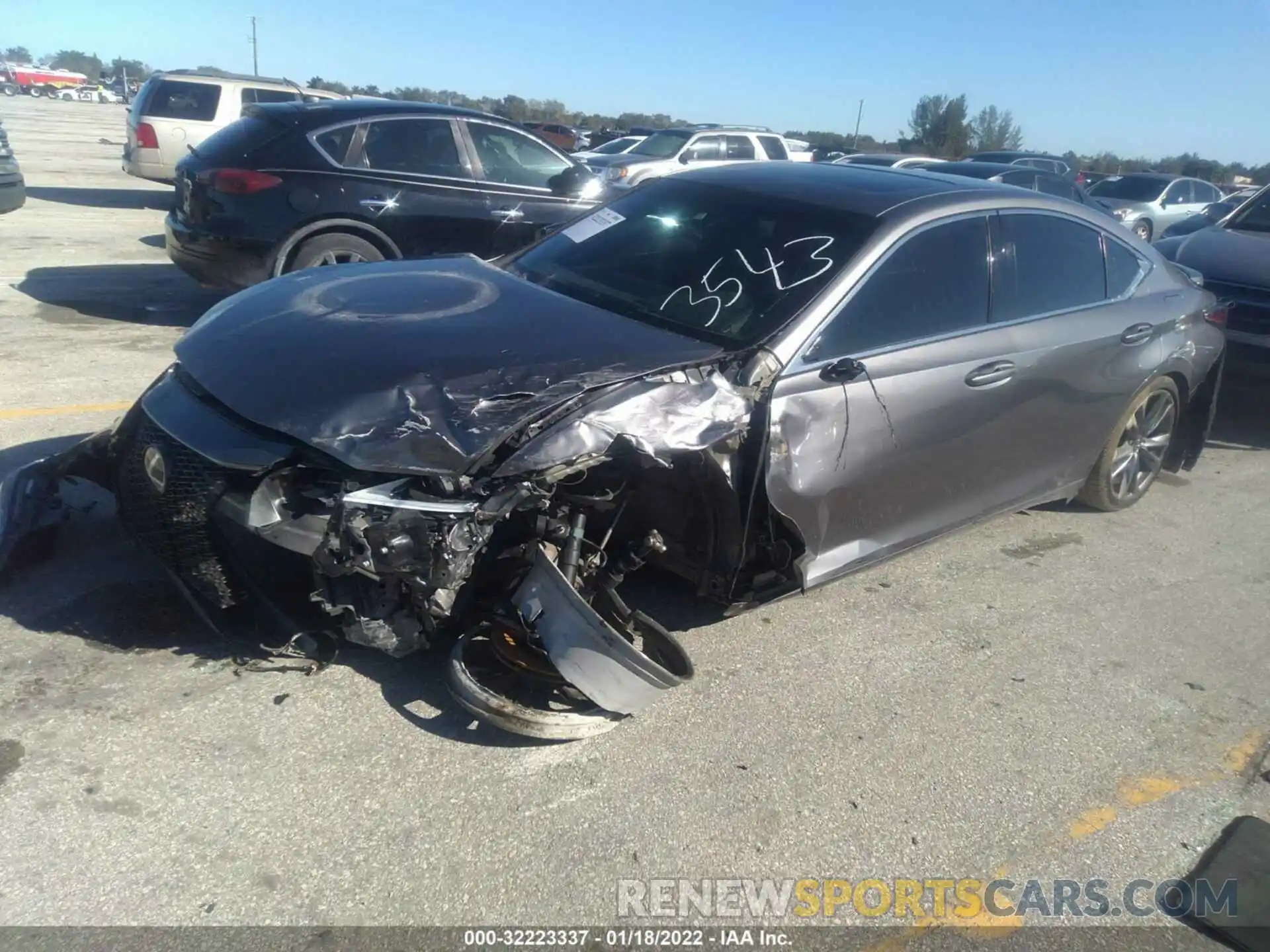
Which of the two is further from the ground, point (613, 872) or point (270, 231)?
point (270, 231)

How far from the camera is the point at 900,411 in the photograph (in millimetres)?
3846

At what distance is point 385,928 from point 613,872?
0.61m

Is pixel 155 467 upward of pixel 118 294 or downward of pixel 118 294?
upward

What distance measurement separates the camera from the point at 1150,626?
14.5 ft

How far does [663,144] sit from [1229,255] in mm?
10844

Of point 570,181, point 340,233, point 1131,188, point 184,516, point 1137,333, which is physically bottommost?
point 184,516

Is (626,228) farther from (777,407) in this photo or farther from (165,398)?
(165,398)

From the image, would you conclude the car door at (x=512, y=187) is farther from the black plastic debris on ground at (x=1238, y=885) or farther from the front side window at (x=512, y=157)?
the black plastic debris on ground at (x=1238, y=885)

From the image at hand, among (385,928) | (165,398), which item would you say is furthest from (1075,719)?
(165,398)

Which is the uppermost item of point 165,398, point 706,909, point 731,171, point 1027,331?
point 731,171

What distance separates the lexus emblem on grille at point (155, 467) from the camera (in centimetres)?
320

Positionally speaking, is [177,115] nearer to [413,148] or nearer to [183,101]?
[183,101]

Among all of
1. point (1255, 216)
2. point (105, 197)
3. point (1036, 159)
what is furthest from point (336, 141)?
point (1036, 159)

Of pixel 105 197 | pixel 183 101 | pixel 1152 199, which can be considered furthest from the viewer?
pixel 1152 199
